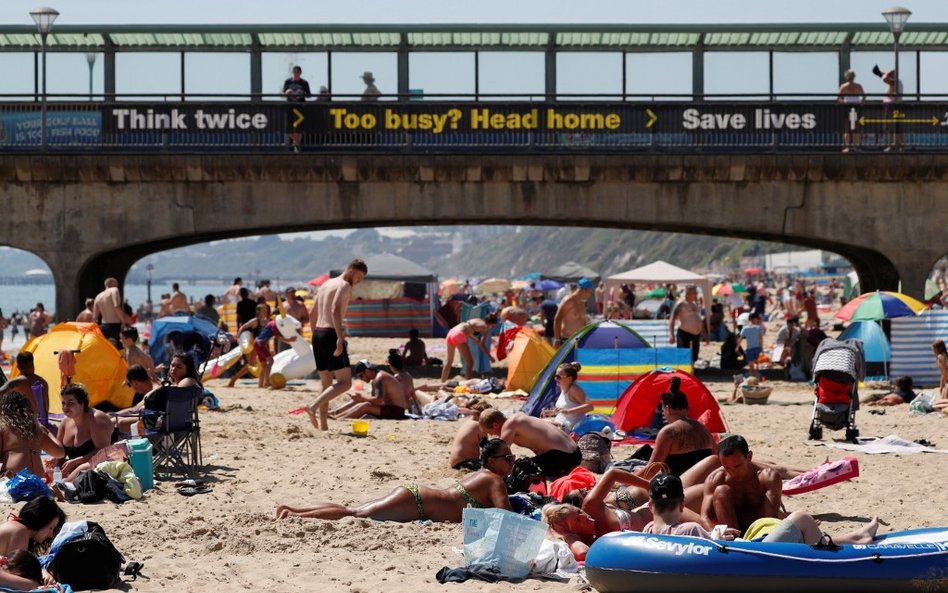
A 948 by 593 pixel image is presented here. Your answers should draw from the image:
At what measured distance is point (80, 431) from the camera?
1021cm

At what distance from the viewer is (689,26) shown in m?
23.0

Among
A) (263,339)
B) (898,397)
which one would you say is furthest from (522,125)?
(898,397)

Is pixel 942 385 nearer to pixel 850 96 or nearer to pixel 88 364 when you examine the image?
pixel 850 96

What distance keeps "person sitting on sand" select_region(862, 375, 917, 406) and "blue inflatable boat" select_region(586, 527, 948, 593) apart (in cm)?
976

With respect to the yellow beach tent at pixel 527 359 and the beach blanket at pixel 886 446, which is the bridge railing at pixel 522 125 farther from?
the beach blanket at pixel 886 446

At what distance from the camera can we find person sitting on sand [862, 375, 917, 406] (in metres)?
16.5

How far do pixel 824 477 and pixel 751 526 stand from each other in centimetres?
196

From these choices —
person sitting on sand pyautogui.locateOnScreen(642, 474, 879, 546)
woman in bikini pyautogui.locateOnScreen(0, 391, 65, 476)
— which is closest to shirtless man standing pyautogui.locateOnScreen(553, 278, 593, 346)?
woman in bikini pyautogui.locateOnScreen(0, 391, 65, 476)

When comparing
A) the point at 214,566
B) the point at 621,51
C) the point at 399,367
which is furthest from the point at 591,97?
the point at 214,566

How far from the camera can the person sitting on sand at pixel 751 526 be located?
7227mm

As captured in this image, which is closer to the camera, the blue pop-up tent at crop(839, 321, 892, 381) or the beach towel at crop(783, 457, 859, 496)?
the beach towel at crop(783, 457, 859, 496)

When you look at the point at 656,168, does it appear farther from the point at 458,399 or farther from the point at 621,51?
the point at 458,399

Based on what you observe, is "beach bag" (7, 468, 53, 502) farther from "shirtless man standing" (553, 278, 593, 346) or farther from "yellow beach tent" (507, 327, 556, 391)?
"shirtless man standing" (553, 278, 593, 346)

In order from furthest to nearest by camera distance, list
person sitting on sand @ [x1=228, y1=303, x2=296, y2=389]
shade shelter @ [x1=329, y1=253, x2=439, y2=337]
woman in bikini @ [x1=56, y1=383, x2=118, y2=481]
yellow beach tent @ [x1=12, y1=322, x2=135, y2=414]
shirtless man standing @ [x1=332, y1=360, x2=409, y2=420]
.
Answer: shade shelter @ [x1=329, y1=253, x2=439, y2=337] → person sitting on sand @ [x1=228, y1=303, x2=296, y2=389] → shirtless man standing @ [x1=332, y1=360, x2=409, y2=420] → yellow beach tent @ [x1=12, y1=322, x2=135, y2=414] → woman in bikini @ [x1=56, y1=383, x2=118, y2=481]
